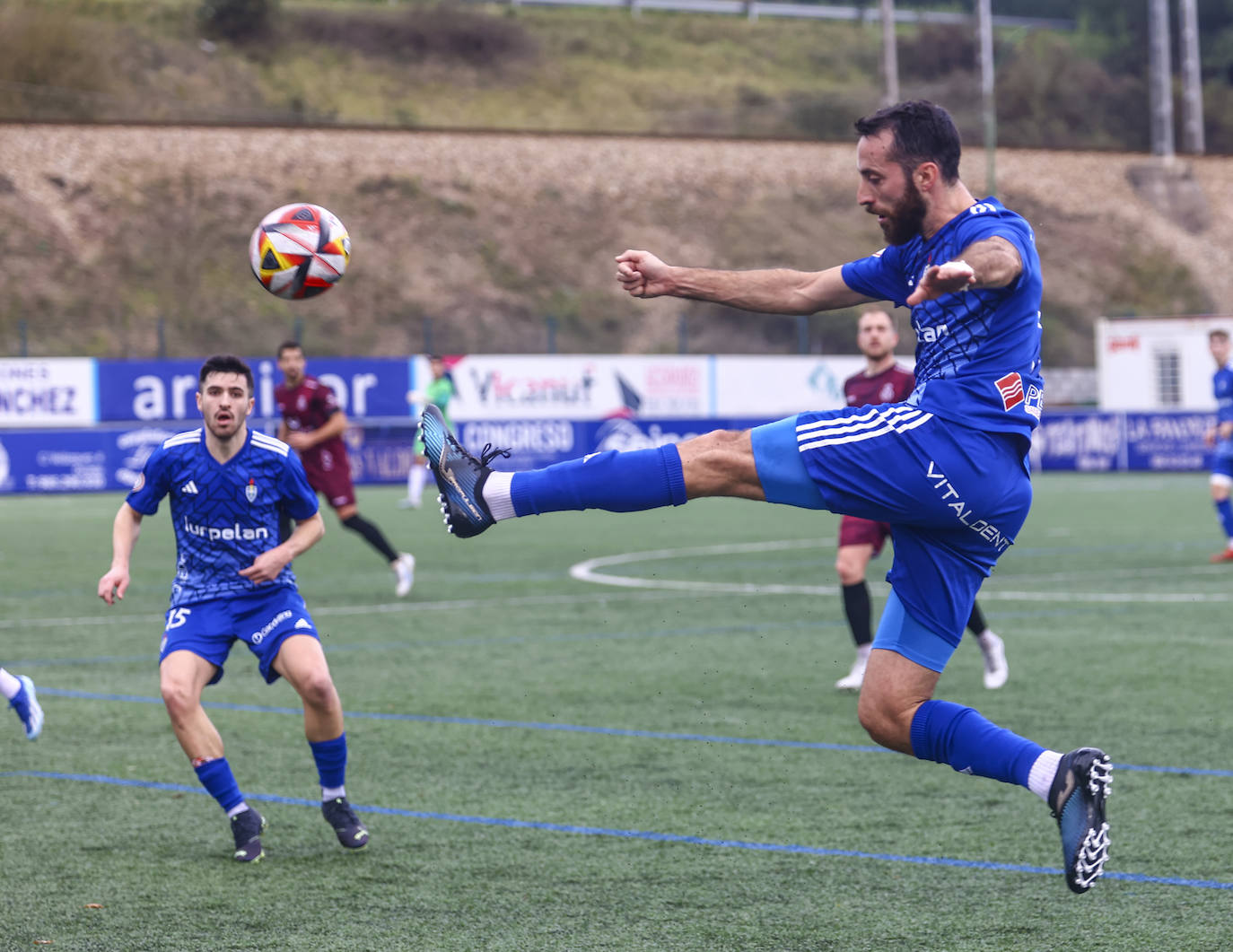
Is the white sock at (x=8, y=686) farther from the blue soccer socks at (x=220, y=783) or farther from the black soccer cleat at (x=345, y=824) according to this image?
the black soccer cleat at (x=345, y=824)

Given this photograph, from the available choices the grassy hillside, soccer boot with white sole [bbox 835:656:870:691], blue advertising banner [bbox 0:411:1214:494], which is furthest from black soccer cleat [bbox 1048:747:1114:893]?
the grassy hillside

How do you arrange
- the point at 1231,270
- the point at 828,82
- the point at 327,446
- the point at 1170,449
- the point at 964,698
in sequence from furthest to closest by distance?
the point at 828,82 < the point at 1231,270 < the point at 1170,449 < the point at 327,446 < the point at 964,698

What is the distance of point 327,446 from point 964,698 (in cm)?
726

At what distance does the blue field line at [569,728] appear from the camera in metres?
7.71

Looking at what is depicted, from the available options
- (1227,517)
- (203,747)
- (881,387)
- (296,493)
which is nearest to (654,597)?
(881,387)

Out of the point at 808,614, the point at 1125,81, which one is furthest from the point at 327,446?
the point at 1125,81

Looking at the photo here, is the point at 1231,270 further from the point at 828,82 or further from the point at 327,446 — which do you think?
the point at 327,446

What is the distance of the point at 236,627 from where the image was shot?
262 inches

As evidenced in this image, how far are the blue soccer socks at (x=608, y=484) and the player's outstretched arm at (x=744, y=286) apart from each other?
2.63ft

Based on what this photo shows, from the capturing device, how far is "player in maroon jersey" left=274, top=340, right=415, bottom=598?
566 inches

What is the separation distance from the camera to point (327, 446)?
14930 mm

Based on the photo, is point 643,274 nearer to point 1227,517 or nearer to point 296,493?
point 296,493

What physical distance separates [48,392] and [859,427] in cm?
3294

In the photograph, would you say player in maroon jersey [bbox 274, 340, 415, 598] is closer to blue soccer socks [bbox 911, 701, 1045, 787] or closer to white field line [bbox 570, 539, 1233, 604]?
white field line [bbox 570, 539, 1233, 604]
